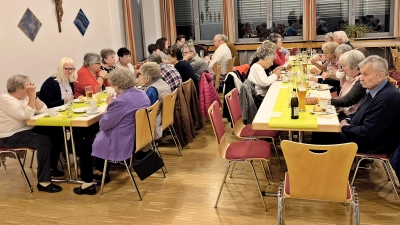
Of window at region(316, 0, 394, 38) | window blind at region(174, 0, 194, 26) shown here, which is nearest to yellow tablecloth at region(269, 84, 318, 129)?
window at region(316, 0, 394, 38)

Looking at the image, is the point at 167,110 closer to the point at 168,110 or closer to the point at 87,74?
the point at 168,110

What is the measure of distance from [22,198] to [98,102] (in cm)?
125

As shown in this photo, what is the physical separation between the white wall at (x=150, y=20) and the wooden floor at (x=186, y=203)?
6077mm

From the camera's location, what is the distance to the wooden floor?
330 cm

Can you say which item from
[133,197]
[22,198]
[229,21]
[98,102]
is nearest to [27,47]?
[98,102]

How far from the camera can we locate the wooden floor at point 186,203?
10.8ft

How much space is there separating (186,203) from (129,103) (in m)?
1.02

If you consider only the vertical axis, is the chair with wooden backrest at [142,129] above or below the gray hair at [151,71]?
below

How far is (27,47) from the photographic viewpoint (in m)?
5.59

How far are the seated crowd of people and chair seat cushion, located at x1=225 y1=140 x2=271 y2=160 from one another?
62 cm

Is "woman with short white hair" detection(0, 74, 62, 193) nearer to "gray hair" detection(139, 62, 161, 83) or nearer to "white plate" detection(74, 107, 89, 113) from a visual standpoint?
"white plate" detection(74, 107, 89, 113)

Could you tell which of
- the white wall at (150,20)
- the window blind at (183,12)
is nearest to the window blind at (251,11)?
the window blind at (183,12)

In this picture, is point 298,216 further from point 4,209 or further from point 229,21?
point 229,21

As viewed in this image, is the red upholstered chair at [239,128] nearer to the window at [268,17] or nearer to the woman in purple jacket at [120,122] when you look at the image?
the woman in purple jacket at [120,122]
